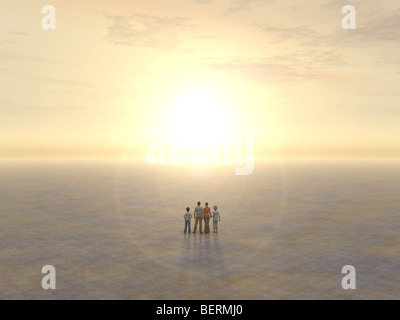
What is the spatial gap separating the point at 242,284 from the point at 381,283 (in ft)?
15.7

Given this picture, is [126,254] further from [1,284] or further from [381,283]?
[381,283]

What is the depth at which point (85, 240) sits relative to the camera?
17.3 meters

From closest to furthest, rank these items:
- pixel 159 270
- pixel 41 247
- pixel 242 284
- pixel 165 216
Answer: pixel 242 284 → pixel 159 270 → pixel 41 247 → pixel 165 216

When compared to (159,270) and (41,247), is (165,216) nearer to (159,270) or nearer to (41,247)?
(41,247)

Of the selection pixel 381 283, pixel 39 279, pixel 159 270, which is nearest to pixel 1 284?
pixel 39 279

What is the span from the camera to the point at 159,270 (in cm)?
1247

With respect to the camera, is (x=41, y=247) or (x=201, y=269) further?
(x=41, y=247)
